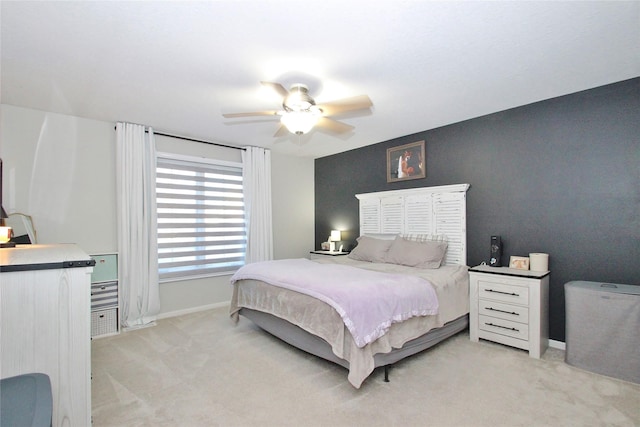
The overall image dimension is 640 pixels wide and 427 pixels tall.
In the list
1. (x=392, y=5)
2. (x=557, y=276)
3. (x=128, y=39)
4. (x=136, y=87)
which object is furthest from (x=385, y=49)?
(x=557, y=276)

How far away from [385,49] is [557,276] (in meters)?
2.94

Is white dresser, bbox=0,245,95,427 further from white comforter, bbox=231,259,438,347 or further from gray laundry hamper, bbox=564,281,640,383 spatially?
gray laundry hamper, bbox=564,281,640,383

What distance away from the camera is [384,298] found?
2.60 metres

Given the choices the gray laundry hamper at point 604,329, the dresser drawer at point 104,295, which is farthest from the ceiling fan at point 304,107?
the dresser drawer at point 104,295

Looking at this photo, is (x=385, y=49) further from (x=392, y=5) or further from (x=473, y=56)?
(x=473, y=56)

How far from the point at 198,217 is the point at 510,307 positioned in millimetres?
4288

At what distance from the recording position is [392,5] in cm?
183

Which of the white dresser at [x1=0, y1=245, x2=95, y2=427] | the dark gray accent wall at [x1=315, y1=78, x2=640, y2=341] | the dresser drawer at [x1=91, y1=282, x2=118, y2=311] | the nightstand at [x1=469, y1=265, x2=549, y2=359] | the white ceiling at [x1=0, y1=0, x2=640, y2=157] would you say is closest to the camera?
the white dresser at [x1=0, y1=245, x2=95, y2=427]

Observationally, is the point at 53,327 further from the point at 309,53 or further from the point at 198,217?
the point at 198,217

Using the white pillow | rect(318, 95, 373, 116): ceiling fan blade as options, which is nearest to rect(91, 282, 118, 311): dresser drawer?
rect(318, 95, 373, 116): ceiling fan blade

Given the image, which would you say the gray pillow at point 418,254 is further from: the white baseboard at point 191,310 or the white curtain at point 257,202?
the white baseboard at point 191,310

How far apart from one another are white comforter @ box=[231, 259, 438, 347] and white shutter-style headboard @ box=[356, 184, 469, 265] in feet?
4.02

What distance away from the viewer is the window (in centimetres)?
446

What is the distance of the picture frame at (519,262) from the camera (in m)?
3.35
